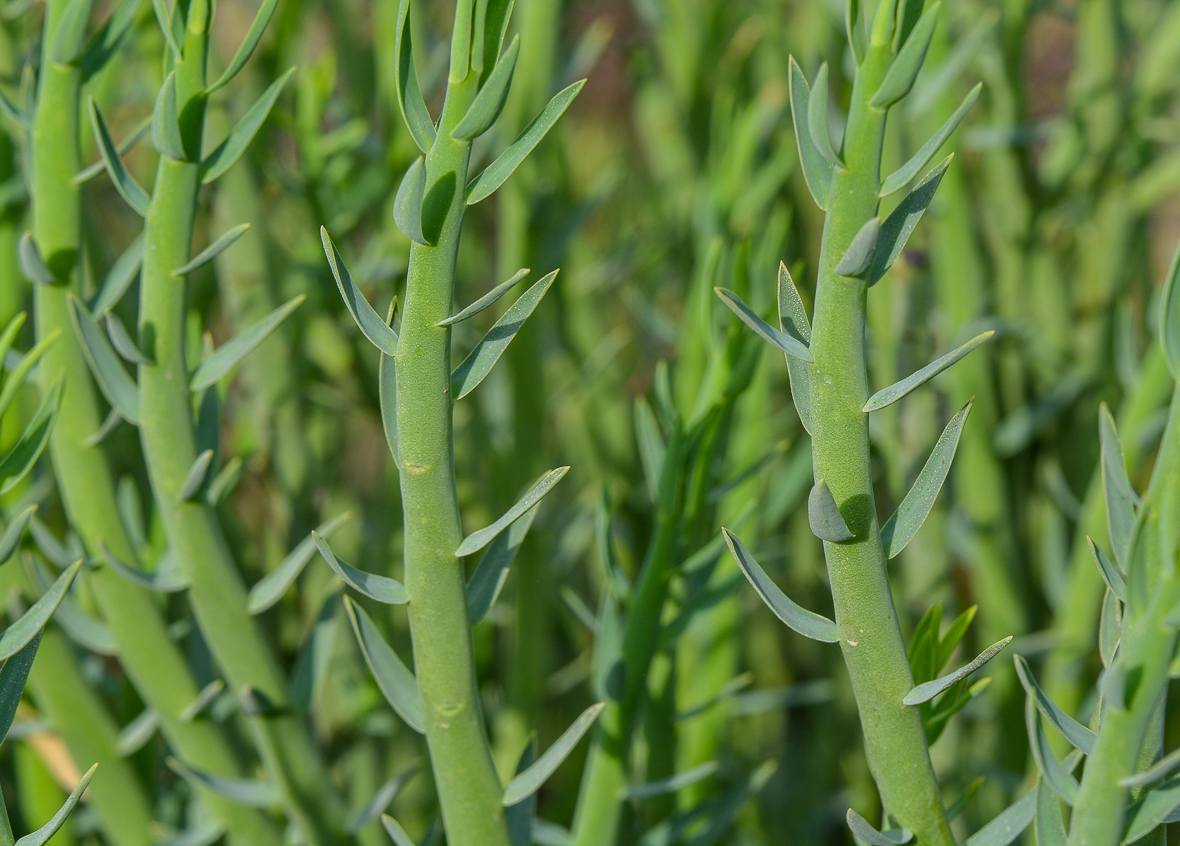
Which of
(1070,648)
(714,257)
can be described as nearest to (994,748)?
(1070,648)

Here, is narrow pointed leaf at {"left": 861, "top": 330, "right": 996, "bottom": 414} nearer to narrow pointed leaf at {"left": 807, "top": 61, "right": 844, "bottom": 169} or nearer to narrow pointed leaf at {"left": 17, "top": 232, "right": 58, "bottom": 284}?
narrow pointed leaf at {"left": 807, "top": 61, "right": 844, "bottom": 169}

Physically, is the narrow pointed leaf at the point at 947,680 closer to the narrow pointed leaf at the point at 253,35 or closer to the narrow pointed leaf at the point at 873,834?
the narrow pointed leaf at the point at 873,834

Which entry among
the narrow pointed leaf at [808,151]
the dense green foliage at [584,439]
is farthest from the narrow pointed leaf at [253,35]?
the narrow pointed leaf at [808,151]

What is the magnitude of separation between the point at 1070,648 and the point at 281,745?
286mm

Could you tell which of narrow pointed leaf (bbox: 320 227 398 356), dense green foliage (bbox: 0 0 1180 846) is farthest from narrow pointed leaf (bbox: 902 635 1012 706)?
narrow pointed leaf (bbox: 320 227 398 356)

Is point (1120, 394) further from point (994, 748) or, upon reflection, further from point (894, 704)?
point (894, 704)

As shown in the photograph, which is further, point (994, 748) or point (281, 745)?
point (994, 748)

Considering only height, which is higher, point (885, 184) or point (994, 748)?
point (885, 184)

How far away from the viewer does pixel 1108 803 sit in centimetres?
19

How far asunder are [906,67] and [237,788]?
242 mm

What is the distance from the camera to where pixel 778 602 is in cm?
20

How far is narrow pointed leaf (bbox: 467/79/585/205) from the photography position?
7.6 inches

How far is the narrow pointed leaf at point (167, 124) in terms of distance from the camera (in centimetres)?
Answer: 22

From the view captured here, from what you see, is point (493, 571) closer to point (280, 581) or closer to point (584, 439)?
point (280, 581)
